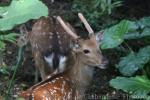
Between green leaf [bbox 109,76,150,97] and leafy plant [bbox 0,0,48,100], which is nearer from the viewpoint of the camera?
leafy plant [bbox 0,0,48,100]

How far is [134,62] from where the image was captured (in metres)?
5.39

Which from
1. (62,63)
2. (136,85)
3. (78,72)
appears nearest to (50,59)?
(62,63)

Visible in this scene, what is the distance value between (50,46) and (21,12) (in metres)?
3.76

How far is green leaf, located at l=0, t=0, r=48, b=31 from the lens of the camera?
2191 millimetres

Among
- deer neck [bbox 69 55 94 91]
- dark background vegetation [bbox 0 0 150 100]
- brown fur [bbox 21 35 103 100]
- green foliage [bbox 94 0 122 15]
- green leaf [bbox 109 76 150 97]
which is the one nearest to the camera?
green leaf [bbox 109 76 150 97]

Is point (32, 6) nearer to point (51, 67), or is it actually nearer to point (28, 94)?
point (28, 94)

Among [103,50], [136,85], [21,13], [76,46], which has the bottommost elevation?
[103,50]

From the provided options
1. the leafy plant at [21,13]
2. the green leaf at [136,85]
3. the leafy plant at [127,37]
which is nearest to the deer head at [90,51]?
the leafy plant at [127,37]

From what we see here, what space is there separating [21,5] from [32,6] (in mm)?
61

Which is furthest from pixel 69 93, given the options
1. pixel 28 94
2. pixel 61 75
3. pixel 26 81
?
pixel 26 81

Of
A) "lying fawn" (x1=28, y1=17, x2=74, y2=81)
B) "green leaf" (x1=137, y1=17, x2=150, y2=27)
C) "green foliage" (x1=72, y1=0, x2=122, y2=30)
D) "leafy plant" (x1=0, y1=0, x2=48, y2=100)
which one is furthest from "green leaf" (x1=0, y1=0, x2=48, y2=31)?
"green foliage" (x1=72, y1=0, x2=122, y2=30)

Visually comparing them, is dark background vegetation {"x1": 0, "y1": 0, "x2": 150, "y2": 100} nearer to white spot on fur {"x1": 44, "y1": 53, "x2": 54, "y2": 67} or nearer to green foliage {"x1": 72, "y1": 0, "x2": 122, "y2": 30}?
green foliage {"x1": 72, "y1": 0, "x2": 122, "y2": 30}

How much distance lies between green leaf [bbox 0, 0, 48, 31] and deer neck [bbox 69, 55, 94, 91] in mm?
2996

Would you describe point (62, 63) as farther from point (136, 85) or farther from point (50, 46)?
point (136, 85)
